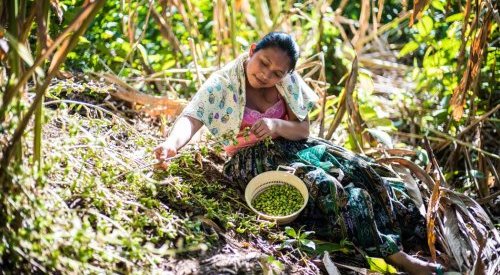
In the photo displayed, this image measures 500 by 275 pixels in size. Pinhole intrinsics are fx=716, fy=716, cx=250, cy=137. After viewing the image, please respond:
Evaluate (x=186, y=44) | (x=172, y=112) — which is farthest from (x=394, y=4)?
(x=172, y=112)

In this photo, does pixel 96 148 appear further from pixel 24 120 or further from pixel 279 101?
pixel 279 101

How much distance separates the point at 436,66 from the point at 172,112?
4.99 feet

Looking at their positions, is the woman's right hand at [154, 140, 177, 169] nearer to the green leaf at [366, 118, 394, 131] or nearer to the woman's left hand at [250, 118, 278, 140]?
the woman's left hand at [250, 118, 278, 140]

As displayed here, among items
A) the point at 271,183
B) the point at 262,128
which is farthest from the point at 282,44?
the point at 271,183

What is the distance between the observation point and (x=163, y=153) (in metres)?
2.38

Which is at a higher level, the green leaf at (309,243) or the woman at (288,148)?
the woman at (288,148)

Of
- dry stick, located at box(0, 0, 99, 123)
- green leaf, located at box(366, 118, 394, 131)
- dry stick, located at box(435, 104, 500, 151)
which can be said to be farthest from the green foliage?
dry stick, located at box(435, 104, 500, 151)

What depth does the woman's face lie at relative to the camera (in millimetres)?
2637

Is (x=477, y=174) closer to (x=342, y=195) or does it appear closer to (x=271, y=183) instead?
(x=342, y=195)

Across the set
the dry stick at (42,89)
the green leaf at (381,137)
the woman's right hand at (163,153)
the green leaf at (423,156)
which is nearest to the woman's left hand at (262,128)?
the woman's right hand at (163,153)

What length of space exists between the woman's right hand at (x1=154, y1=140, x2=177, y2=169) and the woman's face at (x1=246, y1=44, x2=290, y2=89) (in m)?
0.47

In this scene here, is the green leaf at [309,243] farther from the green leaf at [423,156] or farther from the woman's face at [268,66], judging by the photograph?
the green leaf at [423,156]

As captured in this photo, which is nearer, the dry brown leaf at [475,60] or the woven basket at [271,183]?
the woven basket at [271,183]

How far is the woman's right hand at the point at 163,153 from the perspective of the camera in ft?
7.79
